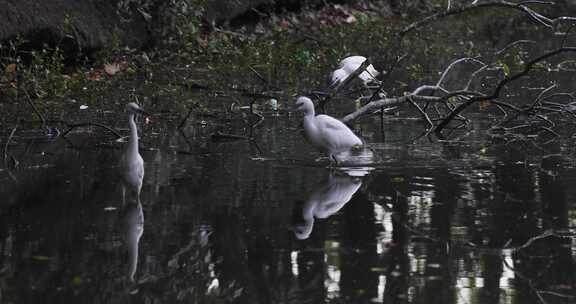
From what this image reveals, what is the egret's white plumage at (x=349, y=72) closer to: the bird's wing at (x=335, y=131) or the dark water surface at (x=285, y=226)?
the dark water surface at (x=285, y=226)

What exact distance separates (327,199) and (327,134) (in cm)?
136

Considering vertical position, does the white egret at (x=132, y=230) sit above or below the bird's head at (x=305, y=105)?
below

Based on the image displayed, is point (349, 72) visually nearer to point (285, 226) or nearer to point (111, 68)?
point (111, 68)

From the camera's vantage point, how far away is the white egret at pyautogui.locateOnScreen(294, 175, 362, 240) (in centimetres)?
736

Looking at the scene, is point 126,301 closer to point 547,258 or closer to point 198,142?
point 547,258

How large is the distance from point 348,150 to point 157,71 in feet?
18.6

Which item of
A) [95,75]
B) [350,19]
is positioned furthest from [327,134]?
[350,19]

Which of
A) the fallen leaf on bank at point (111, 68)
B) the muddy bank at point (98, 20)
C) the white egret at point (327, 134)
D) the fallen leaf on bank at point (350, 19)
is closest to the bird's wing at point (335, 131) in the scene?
the white egret at point (327, 134)

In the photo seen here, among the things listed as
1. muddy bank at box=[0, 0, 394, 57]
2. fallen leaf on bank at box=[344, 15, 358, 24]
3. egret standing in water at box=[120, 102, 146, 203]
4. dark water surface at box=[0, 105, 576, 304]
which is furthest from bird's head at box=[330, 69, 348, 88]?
fallen leaf on bank at box=[344, 15, 358, 24]

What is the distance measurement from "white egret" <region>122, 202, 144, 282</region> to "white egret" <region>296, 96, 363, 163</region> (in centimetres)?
198

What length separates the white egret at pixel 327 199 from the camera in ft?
Result: 24.1

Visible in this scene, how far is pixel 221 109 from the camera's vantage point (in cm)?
1228

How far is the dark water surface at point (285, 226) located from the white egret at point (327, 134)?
0.19 m

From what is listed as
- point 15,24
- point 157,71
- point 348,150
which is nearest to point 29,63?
point 15,24
